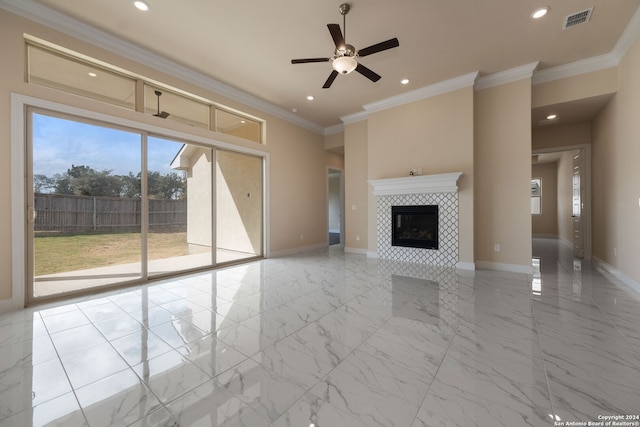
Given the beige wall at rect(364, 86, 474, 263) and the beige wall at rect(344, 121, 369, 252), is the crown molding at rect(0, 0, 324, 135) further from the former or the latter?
the beige wall at rect(364, 86, 474, 263)

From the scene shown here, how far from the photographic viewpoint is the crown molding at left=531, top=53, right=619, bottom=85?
12.9 ft

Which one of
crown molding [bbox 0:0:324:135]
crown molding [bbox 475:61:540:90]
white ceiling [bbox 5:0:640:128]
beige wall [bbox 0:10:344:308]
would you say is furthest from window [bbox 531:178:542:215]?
crown molding [bbox 0:0:324:135]

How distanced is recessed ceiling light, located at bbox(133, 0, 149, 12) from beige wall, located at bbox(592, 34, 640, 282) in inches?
243

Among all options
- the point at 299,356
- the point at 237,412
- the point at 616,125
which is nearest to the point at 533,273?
the point at 616,125

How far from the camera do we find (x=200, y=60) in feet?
13.1

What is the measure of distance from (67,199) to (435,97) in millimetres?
6131

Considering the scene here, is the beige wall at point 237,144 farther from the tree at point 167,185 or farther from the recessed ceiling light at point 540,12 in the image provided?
the recessed ceiling light at point 540,12

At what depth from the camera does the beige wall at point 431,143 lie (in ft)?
15.0

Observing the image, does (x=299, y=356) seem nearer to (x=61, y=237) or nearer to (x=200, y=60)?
(x=61, y=237)

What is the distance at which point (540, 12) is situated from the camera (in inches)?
119

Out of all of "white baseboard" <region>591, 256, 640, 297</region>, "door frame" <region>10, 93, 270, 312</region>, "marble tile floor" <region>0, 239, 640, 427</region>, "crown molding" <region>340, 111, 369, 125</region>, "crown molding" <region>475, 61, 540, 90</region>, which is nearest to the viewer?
"marble tile floor" <region>0, 239, 640, 427</region>

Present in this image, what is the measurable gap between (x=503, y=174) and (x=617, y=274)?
7.22 ft

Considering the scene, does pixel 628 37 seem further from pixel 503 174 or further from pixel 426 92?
pixel 426 92

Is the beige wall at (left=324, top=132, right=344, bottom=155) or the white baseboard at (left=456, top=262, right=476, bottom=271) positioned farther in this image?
the beige wall at (left=324, top=132, right=344, bottom=155)
